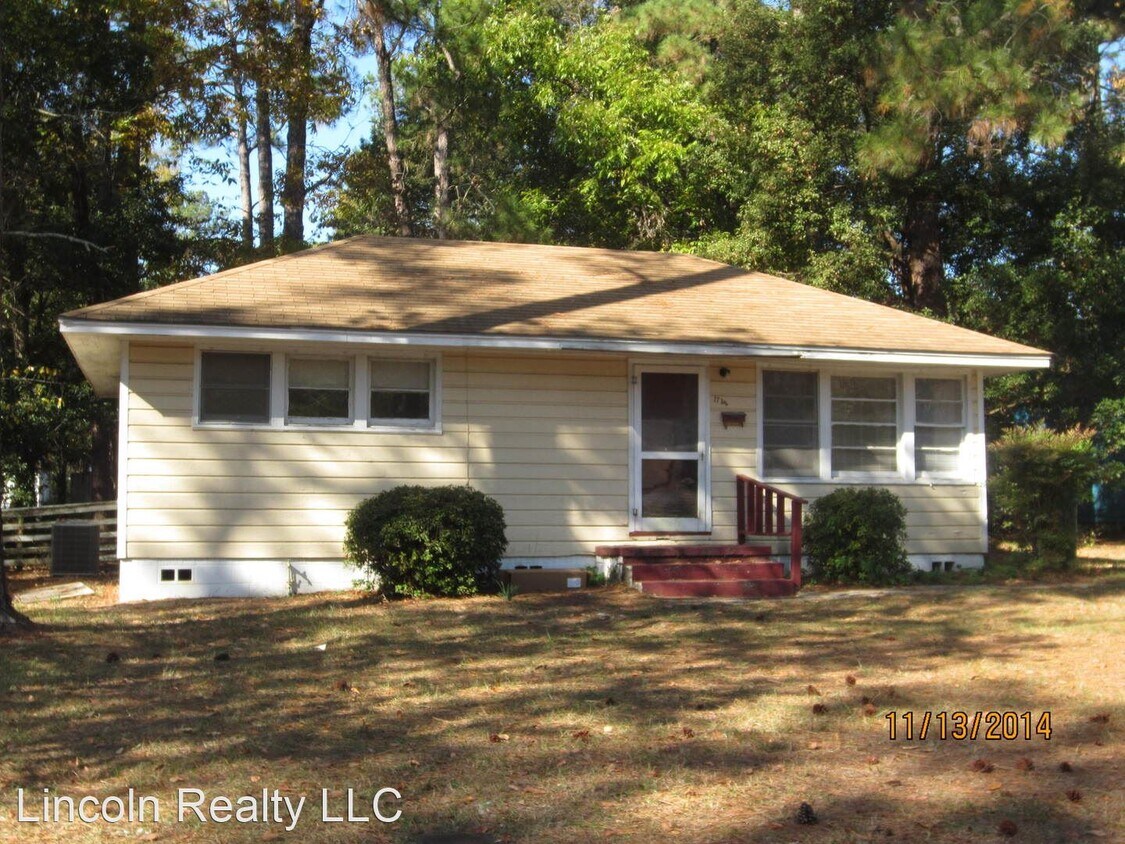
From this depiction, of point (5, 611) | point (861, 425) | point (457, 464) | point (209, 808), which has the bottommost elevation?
point (209, 808)

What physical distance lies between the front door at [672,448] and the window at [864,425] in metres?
1.64

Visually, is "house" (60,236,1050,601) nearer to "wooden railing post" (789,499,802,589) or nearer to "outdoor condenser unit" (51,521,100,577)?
"wooden railing post" (789,499,802,589)

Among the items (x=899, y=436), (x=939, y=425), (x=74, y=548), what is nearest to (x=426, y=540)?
(x=899, y=436)

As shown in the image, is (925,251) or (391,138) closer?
(925,251)

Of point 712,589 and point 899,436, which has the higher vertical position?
point 899,436

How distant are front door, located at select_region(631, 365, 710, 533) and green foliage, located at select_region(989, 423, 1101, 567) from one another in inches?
141

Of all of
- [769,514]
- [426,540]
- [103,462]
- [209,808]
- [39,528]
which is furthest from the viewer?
[103,462]

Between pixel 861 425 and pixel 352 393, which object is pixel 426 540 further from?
pixel 861 425

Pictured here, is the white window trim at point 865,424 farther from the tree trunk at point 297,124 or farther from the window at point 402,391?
the tree trunk at point 297,124

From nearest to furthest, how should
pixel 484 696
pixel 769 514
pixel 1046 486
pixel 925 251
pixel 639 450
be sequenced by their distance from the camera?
pixel 484 696 < pixel 769 514 < pixel 639 450 < pixel 1046 486 < pixel 925 251

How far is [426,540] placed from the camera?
10.5 metres

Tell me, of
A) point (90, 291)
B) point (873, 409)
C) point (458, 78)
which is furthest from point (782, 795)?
point (458, 78)
